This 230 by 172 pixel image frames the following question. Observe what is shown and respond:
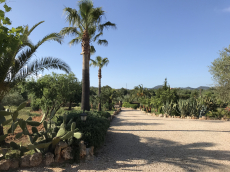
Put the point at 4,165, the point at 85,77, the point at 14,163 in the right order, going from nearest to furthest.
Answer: the point at 4,165 < the point at 14,163 < the point at 85,77

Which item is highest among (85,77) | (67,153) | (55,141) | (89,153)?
(85,77)

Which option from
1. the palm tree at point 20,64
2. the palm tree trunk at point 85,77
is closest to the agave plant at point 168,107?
the palm tree trunk at point 85,77

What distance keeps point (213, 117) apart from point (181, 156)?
32.6 ft

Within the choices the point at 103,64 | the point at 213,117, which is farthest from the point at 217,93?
the point at 103,64

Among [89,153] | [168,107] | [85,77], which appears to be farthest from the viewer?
[168,107]

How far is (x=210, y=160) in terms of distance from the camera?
4.07 meters

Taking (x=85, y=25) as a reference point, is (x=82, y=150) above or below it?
below

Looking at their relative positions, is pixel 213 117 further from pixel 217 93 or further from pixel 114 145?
pixel 114 145

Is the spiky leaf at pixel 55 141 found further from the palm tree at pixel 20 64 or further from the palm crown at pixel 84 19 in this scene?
the palm crown at pixel 84 19

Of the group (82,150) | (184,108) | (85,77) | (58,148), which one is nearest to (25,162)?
(58,148)

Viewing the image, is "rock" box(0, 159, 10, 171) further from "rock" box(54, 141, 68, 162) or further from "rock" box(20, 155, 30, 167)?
"rock" box(54, 141, 68, 162)

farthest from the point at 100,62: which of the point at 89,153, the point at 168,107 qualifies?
the point at 89,153

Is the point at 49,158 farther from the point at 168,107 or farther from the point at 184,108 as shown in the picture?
the point at 168,107

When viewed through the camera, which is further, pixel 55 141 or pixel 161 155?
pixel 161 155
